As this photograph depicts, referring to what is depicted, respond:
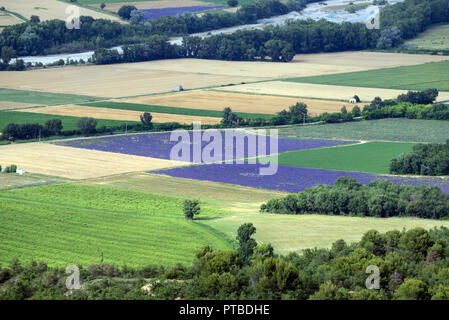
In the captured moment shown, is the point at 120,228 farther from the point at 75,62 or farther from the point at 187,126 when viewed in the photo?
the point at 75,62

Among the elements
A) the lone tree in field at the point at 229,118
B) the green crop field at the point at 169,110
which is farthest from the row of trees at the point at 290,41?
the lone tree in field at the point at 229,118

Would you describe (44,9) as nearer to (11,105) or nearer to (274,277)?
(11,105)

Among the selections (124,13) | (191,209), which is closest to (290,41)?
(124,13)

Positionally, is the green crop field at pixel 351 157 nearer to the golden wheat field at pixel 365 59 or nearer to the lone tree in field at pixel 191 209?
the lone tree in field at pixel 191 209

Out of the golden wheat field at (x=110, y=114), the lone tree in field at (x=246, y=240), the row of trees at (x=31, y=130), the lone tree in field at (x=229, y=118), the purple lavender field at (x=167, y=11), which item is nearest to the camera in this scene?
the lone tree in field at (x=246, y=240)
